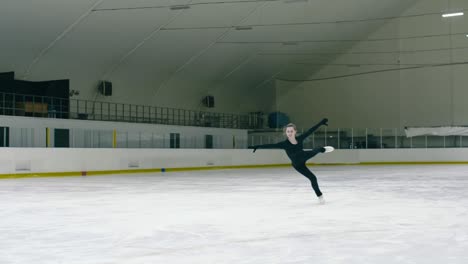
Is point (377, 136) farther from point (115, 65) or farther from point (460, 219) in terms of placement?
point (460, 219)

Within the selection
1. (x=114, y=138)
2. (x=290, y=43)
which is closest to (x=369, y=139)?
(x=290, y=43)

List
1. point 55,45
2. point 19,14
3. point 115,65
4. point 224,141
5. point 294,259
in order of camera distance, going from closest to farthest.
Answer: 1. point 294,259
2. point 19,14
3. point 55,45
4. point 115,65
5. point 224,141

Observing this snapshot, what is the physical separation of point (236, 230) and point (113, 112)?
29290 millimetres

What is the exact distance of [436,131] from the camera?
40875 mm

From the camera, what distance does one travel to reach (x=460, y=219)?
28.4 ft

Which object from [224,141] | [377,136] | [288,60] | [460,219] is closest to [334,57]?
[288,60]

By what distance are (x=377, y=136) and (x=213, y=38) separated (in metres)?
14.0

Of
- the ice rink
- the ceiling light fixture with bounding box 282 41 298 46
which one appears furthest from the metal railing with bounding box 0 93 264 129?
the ice rink

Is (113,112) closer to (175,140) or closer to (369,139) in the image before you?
(175,140)

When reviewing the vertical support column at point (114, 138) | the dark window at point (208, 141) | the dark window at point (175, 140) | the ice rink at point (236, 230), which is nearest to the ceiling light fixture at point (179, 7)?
the vertical support column at point (114, 138)

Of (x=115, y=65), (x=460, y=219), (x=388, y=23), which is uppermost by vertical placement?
(x=388, y=23)

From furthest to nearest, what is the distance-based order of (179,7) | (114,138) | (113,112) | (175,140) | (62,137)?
(113,112) → (175,140) → (114,138) → (179,7) → (62,137)

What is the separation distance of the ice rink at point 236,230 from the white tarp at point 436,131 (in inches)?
1147

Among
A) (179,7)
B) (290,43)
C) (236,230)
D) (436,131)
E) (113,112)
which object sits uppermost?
(179,7)
